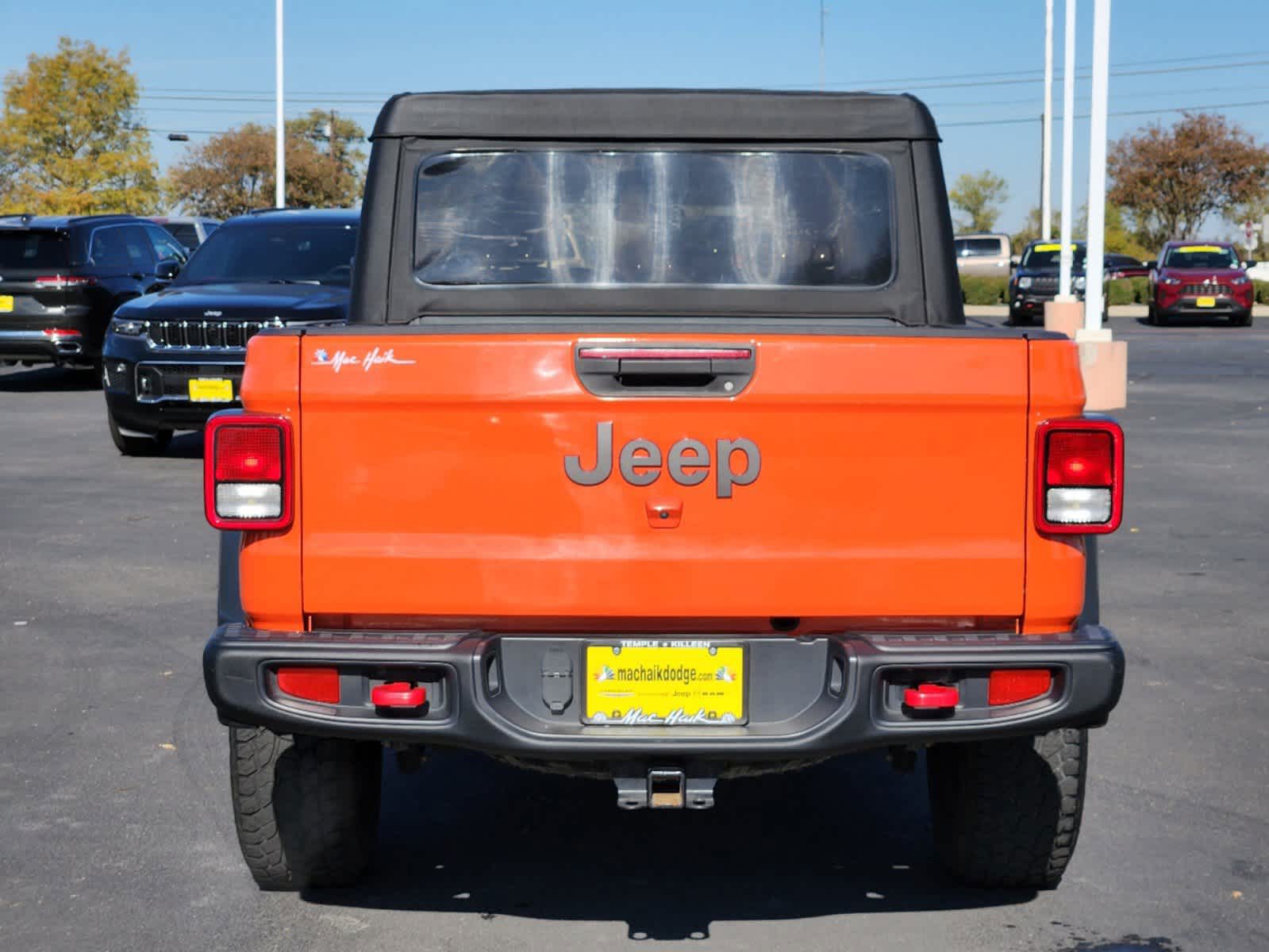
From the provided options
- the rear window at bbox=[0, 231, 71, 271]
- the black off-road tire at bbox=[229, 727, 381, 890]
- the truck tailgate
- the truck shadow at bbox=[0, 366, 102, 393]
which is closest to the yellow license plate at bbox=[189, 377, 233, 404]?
the rear window at bbox=[0, 231, 71, 271]

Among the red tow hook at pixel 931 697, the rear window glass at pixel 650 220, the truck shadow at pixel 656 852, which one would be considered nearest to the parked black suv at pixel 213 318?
the truck shadow at pixel 656 852

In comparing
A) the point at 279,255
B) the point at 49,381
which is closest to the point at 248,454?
the point at 279,255

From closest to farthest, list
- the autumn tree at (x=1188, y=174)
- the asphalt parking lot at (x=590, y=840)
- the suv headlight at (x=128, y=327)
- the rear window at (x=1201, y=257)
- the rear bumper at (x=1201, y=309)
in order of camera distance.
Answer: the asphalt parking lot at (x=590, y=840) → the suv headlight at (x=128, y=327) → the rear bumper at (x=1201, y=309) → the rear window at (x=1201, y=257) → the autumn tree at (x=1188, y=174)

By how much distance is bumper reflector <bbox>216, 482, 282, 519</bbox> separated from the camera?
4.11m

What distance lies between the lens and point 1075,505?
4109mm

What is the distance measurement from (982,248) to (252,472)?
50.8 m

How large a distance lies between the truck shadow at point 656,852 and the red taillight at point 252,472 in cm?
114

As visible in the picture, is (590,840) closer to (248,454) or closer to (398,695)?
(398,695)

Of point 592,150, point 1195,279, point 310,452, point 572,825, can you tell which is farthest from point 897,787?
point 1195,279

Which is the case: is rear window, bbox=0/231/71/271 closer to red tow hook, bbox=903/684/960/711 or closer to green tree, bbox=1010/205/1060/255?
red tow hook, bbox=903/684/960/711

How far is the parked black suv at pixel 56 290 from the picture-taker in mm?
20688

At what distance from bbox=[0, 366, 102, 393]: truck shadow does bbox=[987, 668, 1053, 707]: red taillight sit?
1911 cm

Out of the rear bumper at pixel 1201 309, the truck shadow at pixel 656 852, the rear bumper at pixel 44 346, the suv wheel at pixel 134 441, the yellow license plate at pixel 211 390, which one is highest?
the rear bumper at pixel 1201 309

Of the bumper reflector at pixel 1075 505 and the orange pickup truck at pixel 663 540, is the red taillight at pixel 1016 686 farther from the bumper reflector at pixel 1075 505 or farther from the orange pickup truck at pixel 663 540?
the bumper reflector at pixel 1075 505
